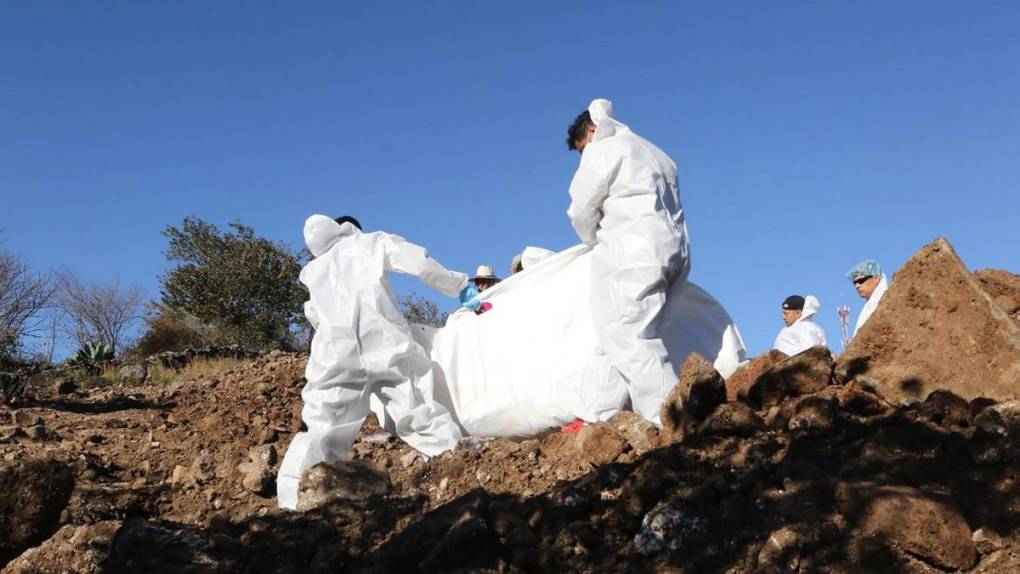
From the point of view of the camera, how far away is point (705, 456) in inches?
169

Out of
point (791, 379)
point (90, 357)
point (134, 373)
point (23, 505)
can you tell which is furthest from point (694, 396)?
point (90, 357)

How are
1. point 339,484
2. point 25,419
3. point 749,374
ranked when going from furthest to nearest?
point 25,419 < point 339,484 < point 749,374

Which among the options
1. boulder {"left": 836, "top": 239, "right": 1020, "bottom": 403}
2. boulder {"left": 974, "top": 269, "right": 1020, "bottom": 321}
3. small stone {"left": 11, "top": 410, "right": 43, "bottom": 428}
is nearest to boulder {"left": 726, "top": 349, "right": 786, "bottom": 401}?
boulder {"left": 836, "top": 239, "right": 1020, "bottom": 403}

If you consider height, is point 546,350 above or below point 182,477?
above

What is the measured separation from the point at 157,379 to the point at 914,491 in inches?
500

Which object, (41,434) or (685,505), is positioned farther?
(41,434)

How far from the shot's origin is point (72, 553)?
15.1 ft

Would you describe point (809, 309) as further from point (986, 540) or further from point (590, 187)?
point (986, 540)

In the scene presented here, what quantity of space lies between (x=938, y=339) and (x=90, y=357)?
15793 millimetres

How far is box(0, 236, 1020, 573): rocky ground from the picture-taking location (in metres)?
3.54

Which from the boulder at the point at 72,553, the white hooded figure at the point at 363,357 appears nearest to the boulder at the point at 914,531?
the boulder at the point at 72,553

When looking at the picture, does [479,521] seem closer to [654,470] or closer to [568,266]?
[654,470]

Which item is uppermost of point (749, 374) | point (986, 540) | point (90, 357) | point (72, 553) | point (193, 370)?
point (90, 357)

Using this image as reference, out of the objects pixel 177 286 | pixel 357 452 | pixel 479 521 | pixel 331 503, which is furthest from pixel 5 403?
pixel 177 286
